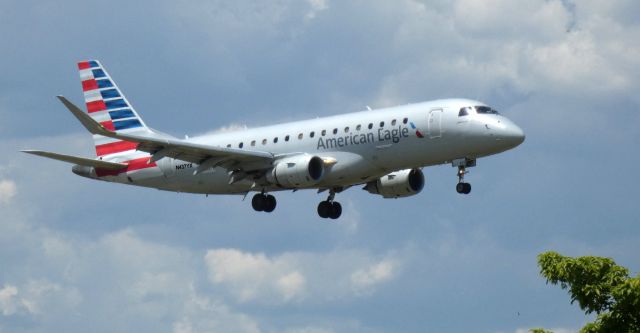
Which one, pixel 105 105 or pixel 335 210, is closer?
pixel 335 210

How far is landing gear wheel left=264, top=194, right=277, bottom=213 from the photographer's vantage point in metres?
69.9

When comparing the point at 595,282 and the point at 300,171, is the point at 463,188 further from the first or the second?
the point at 595,282

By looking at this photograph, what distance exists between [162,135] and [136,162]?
3.85 m

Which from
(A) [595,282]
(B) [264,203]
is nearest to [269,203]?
(B) [264,203]

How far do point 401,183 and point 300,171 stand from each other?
7.20m

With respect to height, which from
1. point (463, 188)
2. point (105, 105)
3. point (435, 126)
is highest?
point (105, 105)

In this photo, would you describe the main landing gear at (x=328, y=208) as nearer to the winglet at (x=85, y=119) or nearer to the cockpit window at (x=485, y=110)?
the cockpit window at (x=485, y=110)

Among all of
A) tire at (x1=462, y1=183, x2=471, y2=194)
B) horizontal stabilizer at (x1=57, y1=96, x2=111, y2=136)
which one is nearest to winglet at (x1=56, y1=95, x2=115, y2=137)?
horizontal stabilizer at (x1=57, y1=96, x2=111, y2=136)

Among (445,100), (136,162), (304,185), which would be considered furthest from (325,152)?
(136,162)

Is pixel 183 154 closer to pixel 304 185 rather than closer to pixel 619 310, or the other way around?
pixel 304 185

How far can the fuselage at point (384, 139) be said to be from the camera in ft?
208

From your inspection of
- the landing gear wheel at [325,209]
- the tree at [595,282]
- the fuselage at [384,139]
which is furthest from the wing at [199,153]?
the tree at [595,282]

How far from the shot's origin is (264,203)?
69.9 meters

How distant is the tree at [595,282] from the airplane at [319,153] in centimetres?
1865
